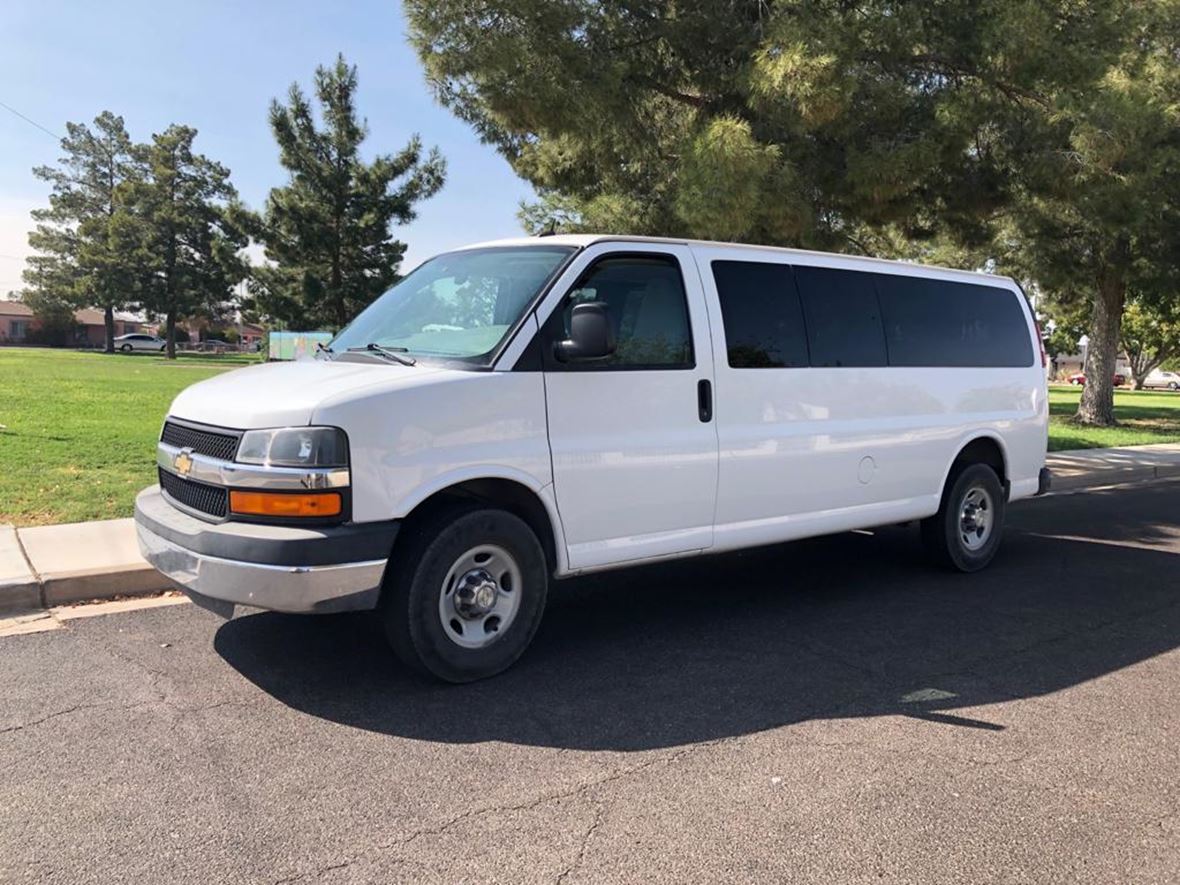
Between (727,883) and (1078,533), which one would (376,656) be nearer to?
(727,883)

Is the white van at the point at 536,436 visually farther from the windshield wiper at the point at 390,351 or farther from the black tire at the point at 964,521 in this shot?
the black tire at the point at 964,521

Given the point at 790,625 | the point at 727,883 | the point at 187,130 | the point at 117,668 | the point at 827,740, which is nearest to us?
the point at 727,883

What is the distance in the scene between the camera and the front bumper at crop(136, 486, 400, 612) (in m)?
3.84

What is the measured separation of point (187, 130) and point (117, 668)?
2615 inches

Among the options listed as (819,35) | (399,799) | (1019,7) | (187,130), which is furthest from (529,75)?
(187,130)

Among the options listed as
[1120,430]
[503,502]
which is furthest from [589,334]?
[1120,430]

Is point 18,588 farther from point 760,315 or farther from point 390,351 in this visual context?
point 760,315

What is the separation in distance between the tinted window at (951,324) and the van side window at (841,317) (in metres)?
0.15

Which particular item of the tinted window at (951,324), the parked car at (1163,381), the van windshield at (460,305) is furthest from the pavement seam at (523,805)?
the parked car at (1163,381)

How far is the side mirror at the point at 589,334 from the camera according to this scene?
435 cm

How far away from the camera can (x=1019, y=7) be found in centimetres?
929

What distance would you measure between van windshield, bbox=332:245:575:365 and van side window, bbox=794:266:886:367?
1.80 m

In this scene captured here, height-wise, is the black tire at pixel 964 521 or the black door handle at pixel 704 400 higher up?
the black door handle at pixel 704 400

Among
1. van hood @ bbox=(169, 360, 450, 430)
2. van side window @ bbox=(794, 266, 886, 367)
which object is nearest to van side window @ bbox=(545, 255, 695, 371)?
van hood @ bbox=(169, 360, 450, 430)
